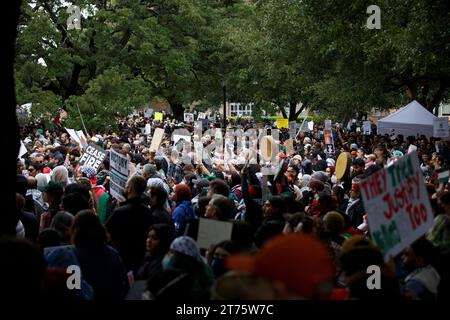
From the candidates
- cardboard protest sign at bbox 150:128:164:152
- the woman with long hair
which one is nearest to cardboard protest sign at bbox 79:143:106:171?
cardboard protest sign at bbox 150:128:164:152

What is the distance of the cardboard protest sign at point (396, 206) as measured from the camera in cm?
563

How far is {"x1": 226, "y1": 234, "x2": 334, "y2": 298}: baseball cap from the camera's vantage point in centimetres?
314

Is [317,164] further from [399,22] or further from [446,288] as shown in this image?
[446,288]

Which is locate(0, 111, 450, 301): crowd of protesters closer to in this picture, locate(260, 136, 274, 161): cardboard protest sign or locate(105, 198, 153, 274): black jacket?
locate(105, 198, 153, 274): black jacket

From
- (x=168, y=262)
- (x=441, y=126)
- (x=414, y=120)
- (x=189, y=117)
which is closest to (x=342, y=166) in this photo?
(x=168, y=262)

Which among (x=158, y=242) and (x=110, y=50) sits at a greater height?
(x=110, y=50)

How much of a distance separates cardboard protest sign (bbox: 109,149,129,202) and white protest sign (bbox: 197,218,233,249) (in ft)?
11.8

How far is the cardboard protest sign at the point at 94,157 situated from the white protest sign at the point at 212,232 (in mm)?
6786

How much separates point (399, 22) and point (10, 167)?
15426mm

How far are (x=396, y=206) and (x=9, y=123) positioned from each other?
9.45 feet

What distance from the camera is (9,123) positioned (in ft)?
19.2

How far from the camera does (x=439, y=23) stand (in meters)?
15.3

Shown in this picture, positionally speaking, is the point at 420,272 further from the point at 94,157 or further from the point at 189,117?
the point at 189,117

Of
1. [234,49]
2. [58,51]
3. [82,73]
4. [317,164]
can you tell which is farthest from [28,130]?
[317,164]
